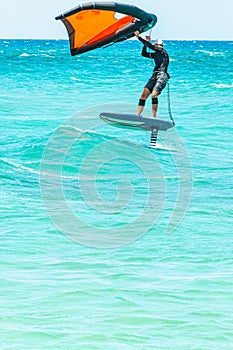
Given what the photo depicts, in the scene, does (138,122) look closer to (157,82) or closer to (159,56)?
(157,82)

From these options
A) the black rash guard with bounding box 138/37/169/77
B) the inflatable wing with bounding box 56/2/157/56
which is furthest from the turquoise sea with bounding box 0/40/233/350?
the inflatable wing with bounding box 56/2/157/56

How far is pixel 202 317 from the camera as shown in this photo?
11148 millimetres

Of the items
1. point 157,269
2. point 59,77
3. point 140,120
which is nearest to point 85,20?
point 140,120

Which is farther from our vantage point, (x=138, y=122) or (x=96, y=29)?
(x=138, y=122)

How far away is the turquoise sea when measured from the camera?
10.8 meters

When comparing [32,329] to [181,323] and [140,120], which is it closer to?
[181,323]

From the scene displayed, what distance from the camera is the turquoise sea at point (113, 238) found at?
1076 cm

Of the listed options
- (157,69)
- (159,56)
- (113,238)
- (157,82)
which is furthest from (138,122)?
(113,238)

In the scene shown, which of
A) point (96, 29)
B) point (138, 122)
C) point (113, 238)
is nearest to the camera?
point (96, 29)

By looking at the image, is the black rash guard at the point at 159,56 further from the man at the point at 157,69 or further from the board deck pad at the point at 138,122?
the board deck pad at the point at 138,122

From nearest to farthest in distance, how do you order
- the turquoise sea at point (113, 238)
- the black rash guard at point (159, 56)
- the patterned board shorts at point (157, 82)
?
the turquoise sea at point (113, 238) → the black rash guard at point (159, 56) → the patterned board shorts at point (157, 82)

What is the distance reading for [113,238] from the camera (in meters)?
15.1

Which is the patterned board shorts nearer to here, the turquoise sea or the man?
the man

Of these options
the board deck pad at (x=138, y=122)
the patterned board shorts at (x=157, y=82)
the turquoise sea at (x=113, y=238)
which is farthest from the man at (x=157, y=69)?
the turquoise sea at (x=113, y=238)
